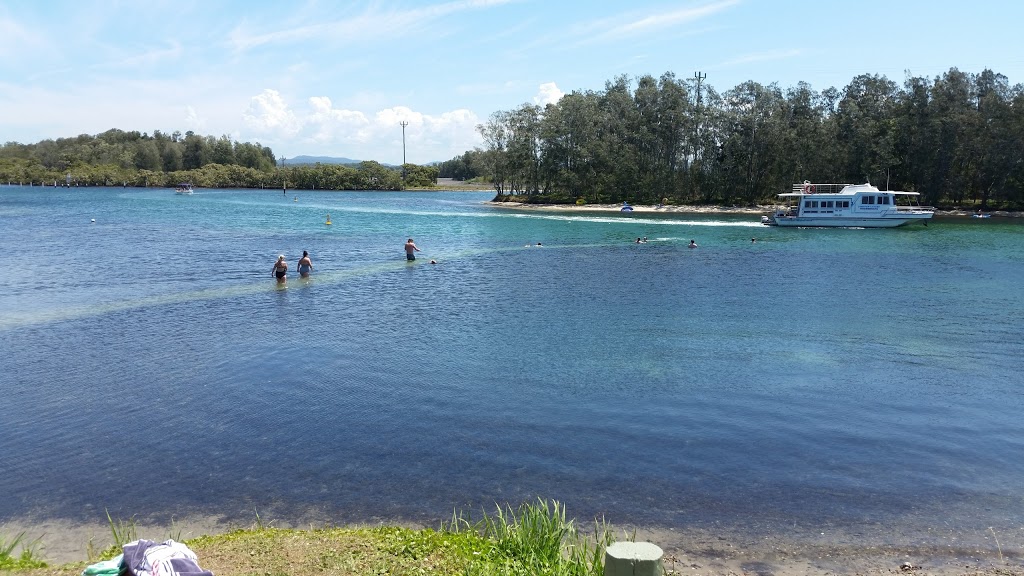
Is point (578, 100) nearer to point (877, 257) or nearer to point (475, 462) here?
point (877, 257)

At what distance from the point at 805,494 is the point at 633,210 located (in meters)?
90.1

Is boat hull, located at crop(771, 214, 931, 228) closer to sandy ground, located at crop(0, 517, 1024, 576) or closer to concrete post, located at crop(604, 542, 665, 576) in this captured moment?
sandy ground, located at crop(0, 517, 1024, 576)

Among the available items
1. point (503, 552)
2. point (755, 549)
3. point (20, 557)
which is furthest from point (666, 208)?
point (20, 557)

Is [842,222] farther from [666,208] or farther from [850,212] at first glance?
[666,208]

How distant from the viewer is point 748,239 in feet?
203

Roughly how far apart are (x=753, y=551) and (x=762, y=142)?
9794 cm

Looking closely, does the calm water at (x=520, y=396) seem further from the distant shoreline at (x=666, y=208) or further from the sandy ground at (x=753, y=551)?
the distant shoreline at (x=666, y=208)

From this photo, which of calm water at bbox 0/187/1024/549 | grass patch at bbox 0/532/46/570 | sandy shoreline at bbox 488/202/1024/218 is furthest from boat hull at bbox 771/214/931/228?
grass patch at bbox 0/532/46/570

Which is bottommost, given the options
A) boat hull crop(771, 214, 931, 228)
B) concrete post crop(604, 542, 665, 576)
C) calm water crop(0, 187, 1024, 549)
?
calm water crop(0, 187, 1024, 549)

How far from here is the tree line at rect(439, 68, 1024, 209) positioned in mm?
89562

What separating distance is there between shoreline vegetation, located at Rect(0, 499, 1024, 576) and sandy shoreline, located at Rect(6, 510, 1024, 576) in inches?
0.6

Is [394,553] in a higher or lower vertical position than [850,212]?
lower

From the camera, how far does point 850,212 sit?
72.4 metres

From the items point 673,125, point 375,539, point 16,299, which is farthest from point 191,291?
point 673,125
